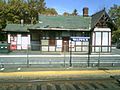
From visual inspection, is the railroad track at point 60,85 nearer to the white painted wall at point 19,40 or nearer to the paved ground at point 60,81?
the paved ground at point 60,81

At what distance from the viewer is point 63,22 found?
44.3 m

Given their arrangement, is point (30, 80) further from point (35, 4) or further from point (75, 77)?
point (35, 4)

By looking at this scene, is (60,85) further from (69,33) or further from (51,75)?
(69,33)

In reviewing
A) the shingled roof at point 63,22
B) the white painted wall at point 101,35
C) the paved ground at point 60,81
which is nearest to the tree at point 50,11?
the shingled roof at point 63,22

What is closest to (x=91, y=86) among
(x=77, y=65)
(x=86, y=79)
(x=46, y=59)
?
(x=86, y=79)

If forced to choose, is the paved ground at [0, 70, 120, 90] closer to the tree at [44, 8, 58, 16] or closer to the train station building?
the train station building

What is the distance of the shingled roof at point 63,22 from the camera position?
42.3m

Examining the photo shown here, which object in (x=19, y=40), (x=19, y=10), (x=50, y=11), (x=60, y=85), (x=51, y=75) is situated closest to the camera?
(x=60, y=85)

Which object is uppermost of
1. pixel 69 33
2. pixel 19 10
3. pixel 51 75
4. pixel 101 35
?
pixel 19 10

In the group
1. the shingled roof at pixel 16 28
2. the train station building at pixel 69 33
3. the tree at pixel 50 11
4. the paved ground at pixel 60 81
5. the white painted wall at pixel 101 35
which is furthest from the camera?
the tree at pixel 50 11

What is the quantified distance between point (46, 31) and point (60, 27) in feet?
7.34

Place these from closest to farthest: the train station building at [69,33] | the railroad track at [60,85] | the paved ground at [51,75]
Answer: the railroad track at [60,85]
the paved ground at [51,75]
the train station building at [69,33]

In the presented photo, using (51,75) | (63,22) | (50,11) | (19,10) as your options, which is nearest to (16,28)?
(63,22)

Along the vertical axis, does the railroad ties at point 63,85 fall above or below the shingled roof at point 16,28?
below
